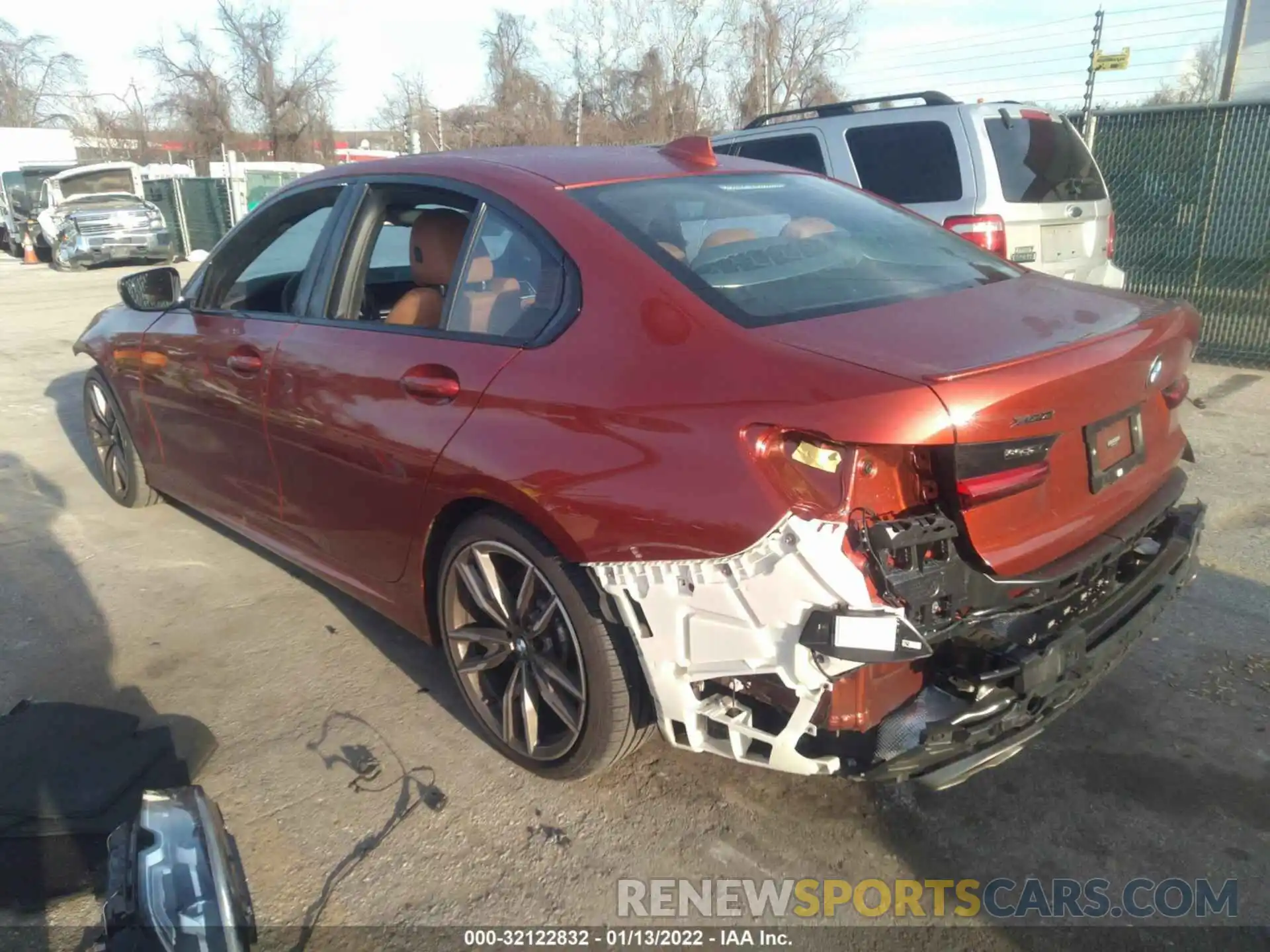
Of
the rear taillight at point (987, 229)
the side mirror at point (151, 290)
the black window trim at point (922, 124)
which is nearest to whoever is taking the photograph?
the side mirror at point (151, 290)

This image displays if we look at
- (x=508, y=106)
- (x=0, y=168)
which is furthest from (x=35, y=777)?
(x=0, y=168)

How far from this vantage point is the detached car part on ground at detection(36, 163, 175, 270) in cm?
2014

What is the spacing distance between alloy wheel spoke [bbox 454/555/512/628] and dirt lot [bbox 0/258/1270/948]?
49 cm

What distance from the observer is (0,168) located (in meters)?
31.5

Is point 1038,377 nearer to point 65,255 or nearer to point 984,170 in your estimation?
point 984,170

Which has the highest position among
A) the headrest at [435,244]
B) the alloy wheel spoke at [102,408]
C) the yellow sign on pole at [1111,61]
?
the yellow sign on pole at [1111,61]

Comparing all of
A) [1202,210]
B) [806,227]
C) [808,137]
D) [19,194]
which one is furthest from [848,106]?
[19,194]

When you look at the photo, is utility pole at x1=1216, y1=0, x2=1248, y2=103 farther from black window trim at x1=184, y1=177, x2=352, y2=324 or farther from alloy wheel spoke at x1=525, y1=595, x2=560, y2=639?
alloy wheel spoke at x1=525, y1=595, x2=560, y2=639

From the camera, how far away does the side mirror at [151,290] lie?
4480 mm

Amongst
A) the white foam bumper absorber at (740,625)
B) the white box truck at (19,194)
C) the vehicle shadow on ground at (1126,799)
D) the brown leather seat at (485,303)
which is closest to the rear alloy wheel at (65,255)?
the white box truck at (19,194)

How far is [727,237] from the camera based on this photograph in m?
2.78

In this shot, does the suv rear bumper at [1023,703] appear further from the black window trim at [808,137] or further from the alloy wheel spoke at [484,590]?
the black window trim at [808,137]

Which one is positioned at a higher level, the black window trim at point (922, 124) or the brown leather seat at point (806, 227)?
the black window trim at point (922, 124)

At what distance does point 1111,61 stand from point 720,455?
10.0 meters
